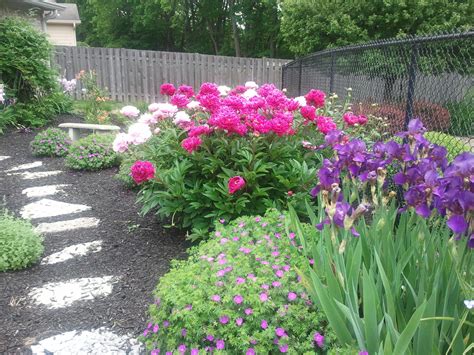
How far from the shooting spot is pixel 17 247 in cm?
287

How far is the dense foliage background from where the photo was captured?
9383 mm

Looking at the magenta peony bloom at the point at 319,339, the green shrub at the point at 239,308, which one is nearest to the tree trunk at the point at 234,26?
the green shrub at the point at 239,308

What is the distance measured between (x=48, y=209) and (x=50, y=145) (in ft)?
7.63

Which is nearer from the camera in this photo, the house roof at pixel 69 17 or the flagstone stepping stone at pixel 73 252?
the flagstone stepping stone at pixel 73 252

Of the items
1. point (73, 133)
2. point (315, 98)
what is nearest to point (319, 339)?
point (315, 98)

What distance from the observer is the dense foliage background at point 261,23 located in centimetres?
938

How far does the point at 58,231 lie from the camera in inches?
140

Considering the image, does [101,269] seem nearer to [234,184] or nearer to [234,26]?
[234,184]

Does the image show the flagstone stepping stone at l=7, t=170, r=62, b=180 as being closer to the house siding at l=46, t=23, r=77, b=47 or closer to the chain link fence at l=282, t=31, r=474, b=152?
the chain link fence at l=282, t=31, r=474, b=152

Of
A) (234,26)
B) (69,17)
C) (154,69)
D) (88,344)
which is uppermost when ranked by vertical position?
(69,17)

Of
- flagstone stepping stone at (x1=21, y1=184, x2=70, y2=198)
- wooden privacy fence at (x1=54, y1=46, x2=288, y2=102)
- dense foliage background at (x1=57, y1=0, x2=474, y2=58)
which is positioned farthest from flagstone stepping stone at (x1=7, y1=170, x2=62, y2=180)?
wooden privacy fence at (x1=54, y1=46, x2=288, y2=102)

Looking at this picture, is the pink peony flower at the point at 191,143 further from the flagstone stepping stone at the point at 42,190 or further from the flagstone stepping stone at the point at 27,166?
the flagstone stepping stone at the point at 27,166

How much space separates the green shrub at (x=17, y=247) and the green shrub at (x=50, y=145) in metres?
3.27

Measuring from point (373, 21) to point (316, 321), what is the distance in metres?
9.50
